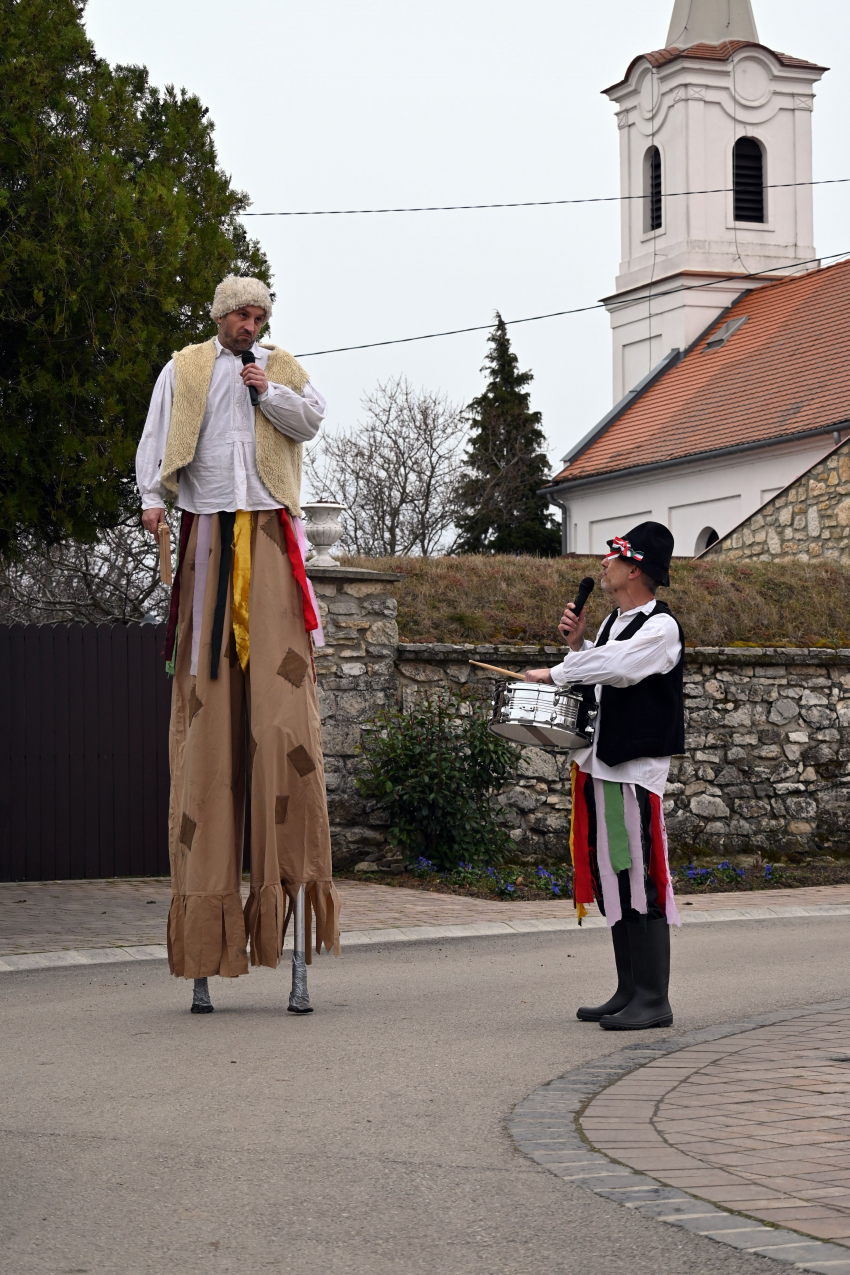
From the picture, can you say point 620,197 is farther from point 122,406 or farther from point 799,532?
point 122,406

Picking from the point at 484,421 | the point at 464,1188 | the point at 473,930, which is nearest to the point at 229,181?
the point at 473,930

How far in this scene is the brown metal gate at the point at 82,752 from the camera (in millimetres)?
12773

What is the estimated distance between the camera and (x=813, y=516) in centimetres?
2047

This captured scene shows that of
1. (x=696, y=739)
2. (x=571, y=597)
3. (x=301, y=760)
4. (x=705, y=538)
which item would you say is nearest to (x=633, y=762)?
(x=301, y=760)

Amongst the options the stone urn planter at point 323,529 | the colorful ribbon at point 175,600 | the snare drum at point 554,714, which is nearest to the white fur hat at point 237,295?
the colorful ribbon at point 175,600

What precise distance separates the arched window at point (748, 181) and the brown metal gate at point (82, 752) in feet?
123

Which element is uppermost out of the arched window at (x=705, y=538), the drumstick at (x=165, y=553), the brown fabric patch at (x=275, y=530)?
the arched window at (x=705, y=538)

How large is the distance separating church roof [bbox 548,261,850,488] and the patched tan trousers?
28.5 meters

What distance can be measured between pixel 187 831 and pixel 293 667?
72 cm

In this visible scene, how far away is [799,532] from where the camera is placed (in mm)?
20656

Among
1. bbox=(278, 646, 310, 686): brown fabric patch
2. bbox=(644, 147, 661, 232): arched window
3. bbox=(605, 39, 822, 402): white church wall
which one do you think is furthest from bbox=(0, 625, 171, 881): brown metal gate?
bbox=(644, 147, 661, 232): arched window

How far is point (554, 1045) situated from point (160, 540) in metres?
2.30

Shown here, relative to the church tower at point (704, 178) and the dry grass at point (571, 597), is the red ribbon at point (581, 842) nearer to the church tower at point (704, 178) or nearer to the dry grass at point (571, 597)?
the dry grass at point (571, 597)

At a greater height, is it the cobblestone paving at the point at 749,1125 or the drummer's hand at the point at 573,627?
the drummer's hand at the point at 573,627
